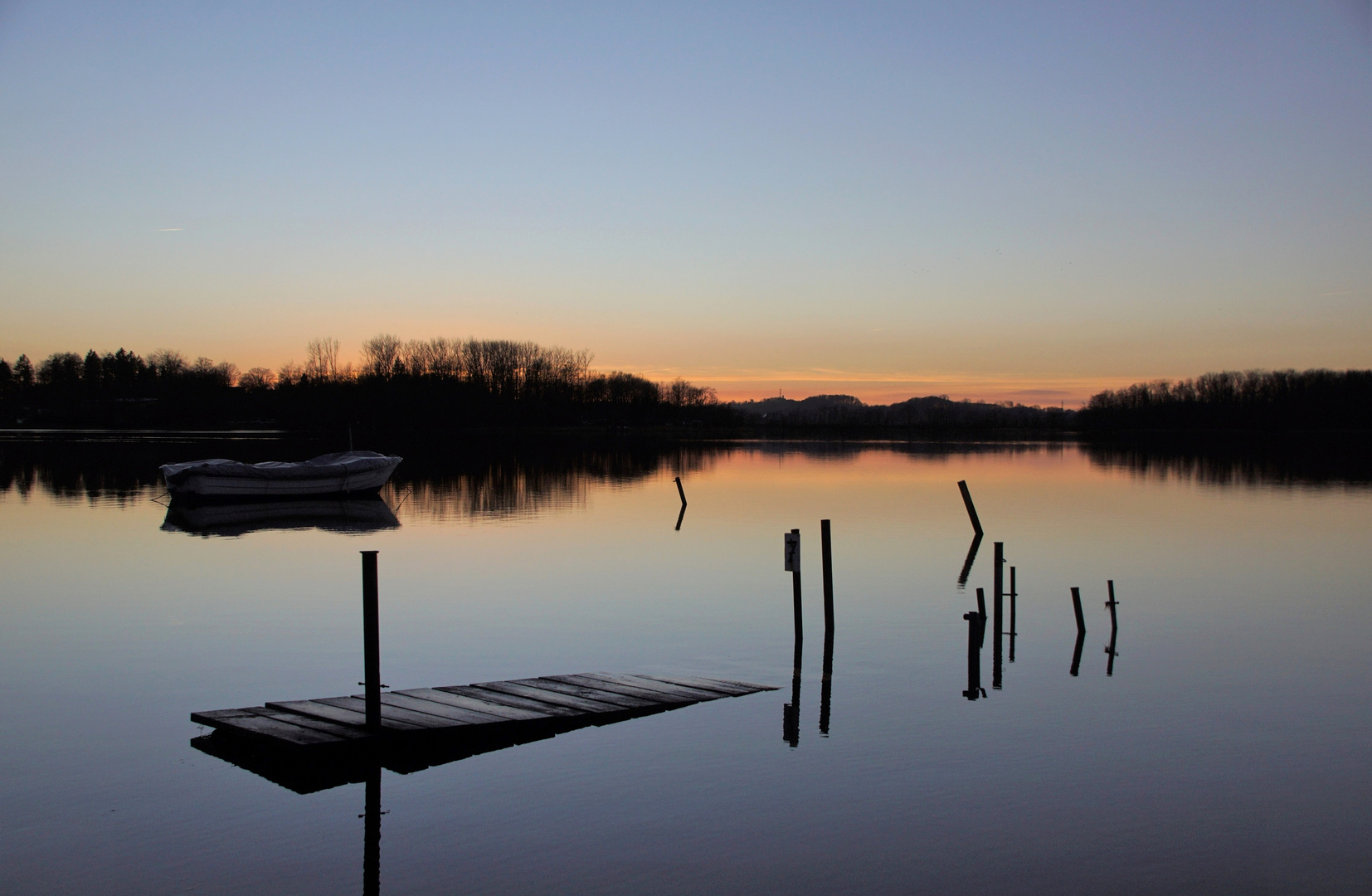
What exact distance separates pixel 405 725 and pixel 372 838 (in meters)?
1.49

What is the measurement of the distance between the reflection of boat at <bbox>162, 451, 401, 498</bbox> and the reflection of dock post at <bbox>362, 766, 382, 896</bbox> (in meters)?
32.3

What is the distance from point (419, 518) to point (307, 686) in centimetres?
2242

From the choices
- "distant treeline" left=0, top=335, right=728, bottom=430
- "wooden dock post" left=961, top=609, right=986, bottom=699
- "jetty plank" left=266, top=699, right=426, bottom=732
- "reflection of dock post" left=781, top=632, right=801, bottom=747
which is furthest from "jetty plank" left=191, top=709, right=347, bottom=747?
"distant treeline" left=0, top=335, right=728, bottom=430

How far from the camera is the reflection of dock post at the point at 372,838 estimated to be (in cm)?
759

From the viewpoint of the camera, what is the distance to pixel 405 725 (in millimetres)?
9703

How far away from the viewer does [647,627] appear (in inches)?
676

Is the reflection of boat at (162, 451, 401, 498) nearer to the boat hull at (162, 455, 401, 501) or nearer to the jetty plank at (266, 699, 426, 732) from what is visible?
the boat hull at (162, 455, 401, 501)

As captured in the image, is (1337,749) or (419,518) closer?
(1337,749)

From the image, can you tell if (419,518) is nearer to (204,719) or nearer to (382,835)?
(204,719)

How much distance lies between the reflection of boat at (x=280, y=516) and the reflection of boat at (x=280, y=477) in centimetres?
54

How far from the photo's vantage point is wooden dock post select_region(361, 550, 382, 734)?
31.3ft

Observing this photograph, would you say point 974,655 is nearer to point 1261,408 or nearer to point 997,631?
point 997,631

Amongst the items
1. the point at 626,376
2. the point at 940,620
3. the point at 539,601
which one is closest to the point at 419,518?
the point at 539,601

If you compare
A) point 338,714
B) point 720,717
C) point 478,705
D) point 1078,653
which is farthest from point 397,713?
point 1078,653
